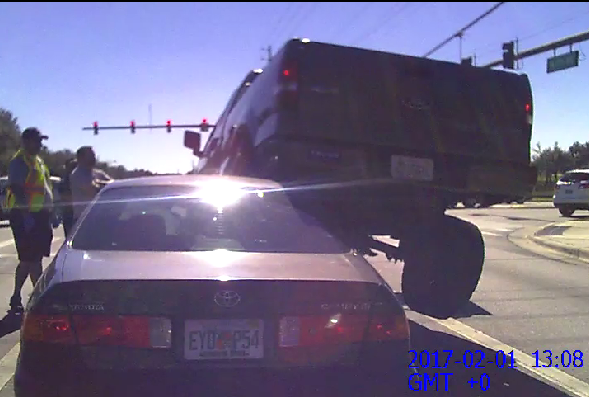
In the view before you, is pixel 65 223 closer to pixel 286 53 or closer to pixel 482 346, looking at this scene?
pixel 286 53

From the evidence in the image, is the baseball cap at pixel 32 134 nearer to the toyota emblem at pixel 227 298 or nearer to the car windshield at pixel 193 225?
the car windshield at pixel 193 225

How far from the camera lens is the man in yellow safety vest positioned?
268 inches

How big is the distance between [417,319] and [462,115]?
6.99 ft

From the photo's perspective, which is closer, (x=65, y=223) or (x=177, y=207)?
(x=177, y=207)

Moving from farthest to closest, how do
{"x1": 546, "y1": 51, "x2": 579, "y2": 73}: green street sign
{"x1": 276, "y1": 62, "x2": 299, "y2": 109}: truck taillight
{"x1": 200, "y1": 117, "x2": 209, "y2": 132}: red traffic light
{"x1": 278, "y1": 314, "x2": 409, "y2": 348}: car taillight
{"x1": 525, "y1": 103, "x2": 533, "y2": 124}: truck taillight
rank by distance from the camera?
{"x1": 200, "y1": 117, "x2": 209, "y2": 132}: red traffic light < {"x1": 546, "y1": 51, "x2": 579, "y2": 73}: green street sign < {"x1": 525, "y1": 103, "x2": 533, "y2": 124}: truck taillight < {"x1": 276, "y1": 62, "x2": 299, "y2": 109}: truck taillight < {"x1": 278, "y1": 314, "x2": 409, "y2": 348}: car taillight

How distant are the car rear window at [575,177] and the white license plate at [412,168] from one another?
695 inches

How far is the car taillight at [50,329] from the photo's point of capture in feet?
9.36

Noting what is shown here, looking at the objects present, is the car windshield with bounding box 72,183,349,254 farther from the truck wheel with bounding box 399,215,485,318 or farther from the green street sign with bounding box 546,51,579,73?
the green street sign with bounding box 546,51,579,73

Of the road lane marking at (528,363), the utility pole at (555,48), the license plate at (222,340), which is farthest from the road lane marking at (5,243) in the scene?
the license plate at (222,340)

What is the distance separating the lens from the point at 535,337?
5977 mm

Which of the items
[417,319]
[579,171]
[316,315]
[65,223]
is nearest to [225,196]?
[316,315]

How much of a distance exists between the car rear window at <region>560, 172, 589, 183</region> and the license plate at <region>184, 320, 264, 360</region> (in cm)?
2084

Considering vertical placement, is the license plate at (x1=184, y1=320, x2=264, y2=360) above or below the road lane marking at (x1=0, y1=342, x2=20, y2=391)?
above

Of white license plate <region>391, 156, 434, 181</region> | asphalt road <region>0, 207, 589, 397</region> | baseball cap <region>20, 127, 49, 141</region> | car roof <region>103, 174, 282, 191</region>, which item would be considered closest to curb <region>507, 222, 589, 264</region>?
asphalt road <region>0, 207, 589, 397</region>
